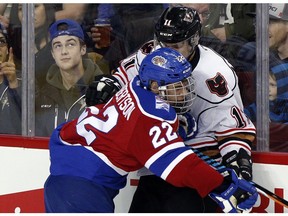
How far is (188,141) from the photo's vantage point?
3.41 meters

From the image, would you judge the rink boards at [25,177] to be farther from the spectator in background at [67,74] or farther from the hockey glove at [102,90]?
the hockey glove at [102,90]

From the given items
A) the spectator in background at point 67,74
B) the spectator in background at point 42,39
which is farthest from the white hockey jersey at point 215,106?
the spectator in background at point 42,39

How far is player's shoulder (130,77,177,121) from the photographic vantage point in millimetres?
3037

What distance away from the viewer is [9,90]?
3.86 meters

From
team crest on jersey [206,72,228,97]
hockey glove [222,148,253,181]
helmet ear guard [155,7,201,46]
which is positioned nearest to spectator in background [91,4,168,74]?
helmet ear guard [155,7,201,46]

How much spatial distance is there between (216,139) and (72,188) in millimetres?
589

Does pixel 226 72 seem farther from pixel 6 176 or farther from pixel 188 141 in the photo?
pixel 6 176

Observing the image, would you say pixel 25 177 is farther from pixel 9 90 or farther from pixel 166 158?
pixel 166 158

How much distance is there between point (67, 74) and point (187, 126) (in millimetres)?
652

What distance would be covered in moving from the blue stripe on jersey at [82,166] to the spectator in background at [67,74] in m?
0.54

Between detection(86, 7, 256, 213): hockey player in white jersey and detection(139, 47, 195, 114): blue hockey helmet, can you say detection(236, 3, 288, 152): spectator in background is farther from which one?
detection(139, 47, 195, 114): blue hockey helmet

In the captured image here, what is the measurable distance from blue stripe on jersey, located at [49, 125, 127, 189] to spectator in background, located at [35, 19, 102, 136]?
0.54 meters

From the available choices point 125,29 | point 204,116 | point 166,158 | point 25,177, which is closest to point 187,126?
point 204,116

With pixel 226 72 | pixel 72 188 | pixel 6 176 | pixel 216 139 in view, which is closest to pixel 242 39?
pixel 226 72
